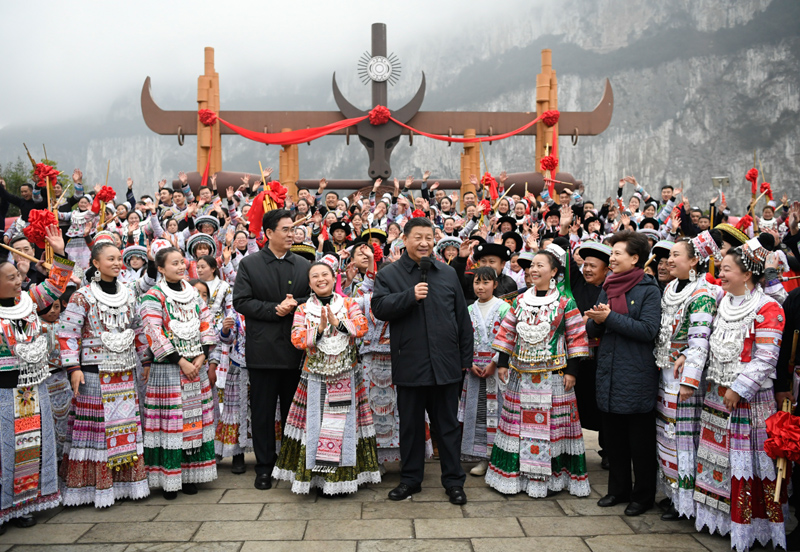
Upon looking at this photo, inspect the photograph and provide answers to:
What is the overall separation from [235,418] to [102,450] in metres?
1.16

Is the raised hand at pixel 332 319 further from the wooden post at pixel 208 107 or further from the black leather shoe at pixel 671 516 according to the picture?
the wooden post at pixel 208 107

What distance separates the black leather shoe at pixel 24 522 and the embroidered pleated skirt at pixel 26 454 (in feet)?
0.12

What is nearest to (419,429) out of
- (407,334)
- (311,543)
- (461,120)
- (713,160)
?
(407,334)

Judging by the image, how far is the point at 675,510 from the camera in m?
3.82

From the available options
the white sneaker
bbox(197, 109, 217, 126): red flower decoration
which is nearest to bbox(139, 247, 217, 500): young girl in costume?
the white sneaker

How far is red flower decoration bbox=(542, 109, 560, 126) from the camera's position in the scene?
1691 cm

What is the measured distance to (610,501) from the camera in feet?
13.3

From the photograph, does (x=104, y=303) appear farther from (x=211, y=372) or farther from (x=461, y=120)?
(x=461, y=120)

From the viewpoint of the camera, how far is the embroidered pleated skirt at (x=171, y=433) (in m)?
4.25

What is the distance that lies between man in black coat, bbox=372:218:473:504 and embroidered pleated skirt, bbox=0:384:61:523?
2286 millimetres

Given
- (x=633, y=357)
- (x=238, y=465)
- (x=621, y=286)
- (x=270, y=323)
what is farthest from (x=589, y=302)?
(x=238, y=465)

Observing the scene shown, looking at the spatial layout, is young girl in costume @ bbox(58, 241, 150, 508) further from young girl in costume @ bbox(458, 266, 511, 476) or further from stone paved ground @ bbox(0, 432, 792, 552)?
young girl in costume @ bbox(458, 266, 511, 476)

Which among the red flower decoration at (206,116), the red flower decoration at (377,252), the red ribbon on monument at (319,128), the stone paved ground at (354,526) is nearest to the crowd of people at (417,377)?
the stone paved ground at (354,526)

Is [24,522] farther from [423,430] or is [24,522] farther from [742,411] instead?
[742,411]
